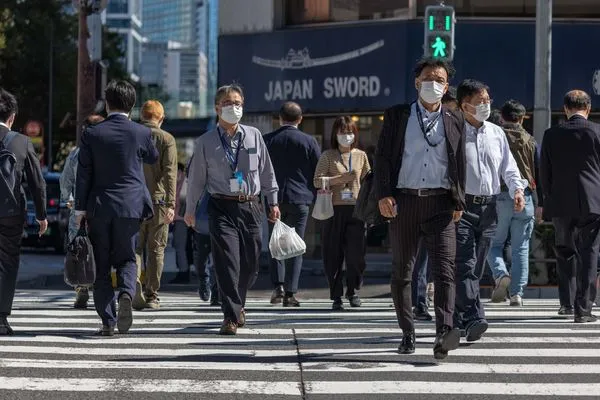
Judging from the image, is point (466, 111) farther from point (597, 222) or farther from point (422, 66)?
point (597, 222)

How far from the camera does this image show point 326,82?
2123 centimetres

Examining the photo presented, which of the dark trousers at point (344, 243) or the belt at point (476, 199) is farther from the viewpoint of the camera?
the dark trousers at point (344, 243)

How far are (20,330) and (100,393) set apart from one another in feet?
10.5

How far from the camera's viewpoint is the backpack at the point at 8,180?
32.4ft

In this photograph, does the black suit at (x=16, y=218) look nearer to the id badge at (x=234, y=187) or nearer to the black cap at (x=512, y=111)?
the id badge at (x=234, y=187)

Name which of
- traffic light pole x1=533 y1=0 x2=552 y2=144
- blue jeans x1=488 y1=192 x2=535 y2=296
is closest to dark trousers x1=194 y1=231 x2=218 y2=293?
blue jeans x1=488 y1=192 x2=535 y2=296

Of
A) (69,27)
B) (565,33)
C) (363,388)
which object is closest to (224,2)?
(565,33)

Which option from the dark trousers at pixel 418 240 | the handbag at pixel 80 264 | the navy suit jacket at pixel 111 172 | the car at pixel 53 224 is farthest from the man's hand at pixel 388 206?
the car at pixel 53 224

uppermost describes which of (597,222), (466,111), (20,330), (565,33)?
(565,33)

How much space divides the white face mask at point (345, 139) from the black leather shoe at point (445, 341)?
461 cm

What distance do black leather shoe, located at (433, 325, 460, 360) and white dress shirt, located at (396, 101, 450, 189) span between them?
0.89 metres

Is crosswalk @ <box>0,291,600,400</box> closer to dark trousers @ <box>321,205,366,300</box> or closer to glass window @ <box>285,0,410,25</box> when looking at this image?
dark trousers @ <box>321,205,366,300</box>

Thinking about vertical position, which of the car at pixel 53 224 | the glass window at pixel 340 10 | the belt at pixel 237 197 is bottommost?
the car at pixel 53 224

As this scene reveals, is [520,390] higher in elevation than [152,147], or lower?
lower
